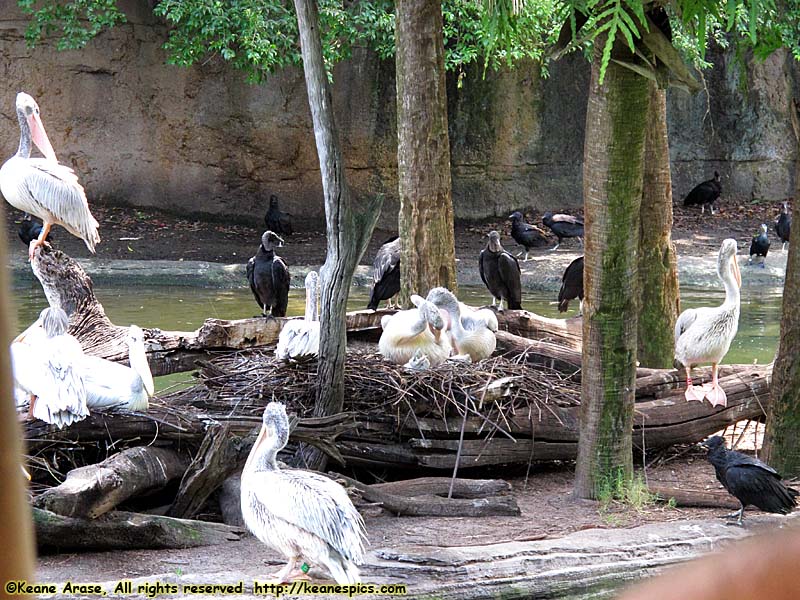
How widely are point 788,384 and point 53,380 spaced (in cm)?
401

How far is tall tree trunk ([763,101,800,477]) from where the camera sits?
18.0ft

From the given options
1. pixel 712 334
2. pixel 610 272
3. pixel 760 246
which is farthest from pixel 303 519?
pixel 760 246

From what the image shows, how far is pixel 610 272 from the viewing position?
4.95 metres

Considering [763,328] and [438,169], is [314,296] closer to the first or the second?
[438,169]

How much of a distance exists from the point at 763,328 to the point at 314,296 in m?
6.73

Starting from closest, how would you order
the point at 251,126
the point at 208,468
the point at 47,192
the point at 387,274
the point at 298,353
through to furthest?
the point at 208,468, the point at 298,353, the point at 47,192, the point at 387,274, the point at 251,126

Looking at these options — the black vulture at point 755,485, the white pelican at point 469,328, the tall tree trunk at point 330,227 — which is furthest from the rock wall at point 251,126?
the black vulture at point 755,485

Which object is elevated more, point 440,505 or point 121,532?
point 121,532

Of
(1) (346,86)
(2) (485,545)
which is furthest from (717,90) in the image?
(2) (485,545)

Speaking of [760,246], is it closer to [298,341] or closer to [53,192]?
[298,341]

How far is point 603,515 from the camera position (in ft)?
16.6

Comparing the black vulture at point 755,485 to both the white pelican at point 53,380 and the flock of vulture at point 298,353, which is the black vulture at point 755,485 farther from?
the white pelican at point 53,380

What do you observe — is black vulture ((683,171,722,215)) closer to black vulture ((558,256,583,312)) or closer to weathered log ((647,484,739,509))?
black vulture ((558,256,583,312))

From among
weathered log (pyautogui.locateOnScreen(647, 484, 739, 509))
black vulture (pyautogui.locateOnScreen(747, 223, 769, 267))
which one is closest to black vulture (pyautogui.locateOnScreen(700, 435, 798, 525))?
weathered log (pyautogui.locateOnScreen(647, 484, 739, 509))
